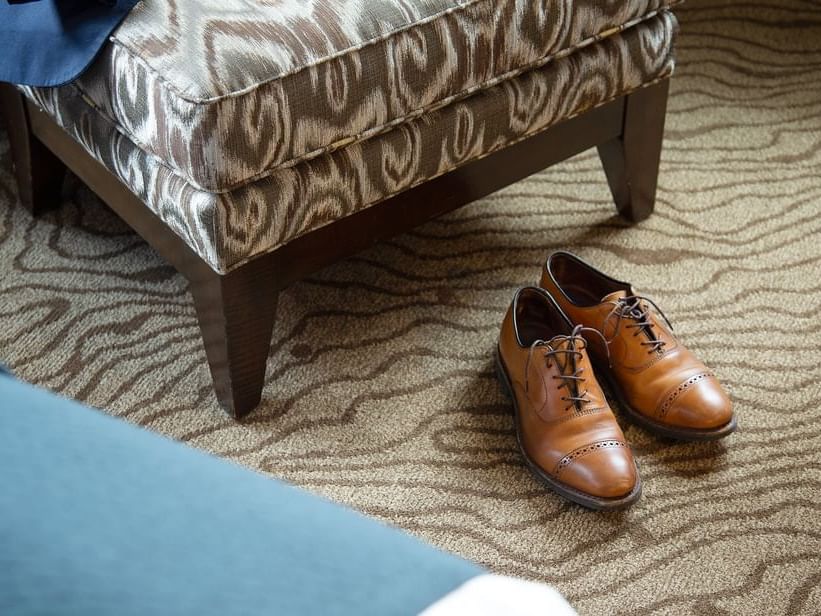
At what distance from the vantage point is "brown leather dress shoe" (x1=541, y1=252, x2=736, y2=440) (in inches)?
43.1

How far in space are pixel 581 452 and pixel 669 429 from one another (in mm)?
133

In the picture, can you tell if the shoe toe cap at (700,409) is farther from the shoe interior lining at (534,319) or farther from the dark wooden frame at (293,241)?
the dark wooden frame at (293,241)

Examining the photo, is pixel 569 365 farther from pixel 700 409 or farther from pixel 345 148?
pixel 345 148

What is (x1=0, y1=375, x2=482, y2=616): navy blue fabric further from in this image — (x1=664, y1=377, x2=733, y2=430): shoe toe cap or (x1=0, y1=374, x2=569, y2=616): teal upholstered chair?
(x1=664, y1=377, x2=733, y2=430): shoe toe cap

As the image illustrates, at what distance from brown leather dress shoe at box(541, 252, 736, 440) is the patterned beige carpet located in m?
0.03

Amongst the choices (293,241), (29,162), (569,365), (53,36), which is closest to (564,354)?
(569,365)

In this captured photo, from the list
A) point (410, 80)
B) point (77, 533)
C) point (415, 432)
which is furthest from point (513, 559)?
point (77, 533)

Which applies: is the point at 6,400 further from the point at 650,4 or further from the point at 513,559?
the point at 650,4

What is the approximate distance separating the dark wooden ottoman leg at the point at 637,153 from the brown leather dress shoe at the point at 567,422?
350mm

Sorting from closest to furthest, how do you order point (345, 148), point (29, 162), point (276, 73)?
point (276, 73), point (345, 148), point (29, 162)

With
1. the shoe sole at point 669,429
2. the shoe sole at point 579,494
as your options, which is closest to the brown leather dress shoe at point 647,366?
the shoe sole at point 669,429

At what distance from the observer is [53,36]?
1.03 metres

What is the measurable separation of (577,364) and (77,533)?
70cm

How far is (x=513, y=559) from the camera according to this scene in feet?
3.24
